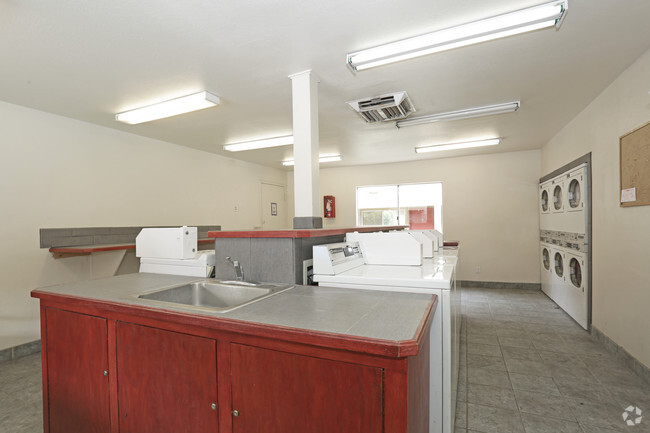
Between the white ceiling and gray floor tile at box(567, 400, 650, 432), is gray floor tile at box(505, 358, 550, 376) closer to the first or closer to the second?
gray floor tile at box(567, 400, 650, 432)

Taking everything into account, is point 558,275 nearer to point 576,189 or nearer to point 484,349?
point 576,189

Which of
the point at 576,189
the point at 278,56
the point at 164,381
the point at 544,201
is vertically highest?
the point at 278,56

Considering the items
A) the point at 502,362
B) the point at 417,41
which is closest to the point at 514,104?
the point at 417,41

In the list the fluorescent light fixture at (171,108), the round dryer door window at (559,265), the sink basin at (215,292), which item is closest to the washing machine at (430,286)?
the sink basin at (215,292)

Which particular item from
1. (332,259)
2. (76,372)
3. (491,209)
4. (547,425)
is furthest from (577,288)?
(76,372)

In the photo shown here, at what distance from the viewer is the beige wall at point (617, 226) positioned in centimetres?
255

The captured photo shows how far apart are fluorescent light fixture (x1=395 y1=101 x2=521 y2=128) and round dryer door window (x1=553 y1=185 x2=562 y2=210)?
6.74 feet

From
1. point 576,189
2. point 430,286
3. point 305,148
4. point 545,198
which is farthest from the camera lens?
point 545,198

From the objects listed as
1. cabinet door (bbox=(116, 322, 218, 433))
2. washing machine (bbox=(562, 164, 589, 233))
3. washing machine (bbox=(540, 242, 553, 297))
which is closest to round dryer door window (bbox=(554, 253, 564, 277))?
washing machine (bbox=(540, 242, 553, 297))

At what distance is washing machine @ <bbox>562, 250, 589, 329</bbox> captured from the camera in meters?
3.70

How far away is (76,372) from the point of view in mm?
1732

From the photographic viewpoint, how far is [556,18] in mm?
1876

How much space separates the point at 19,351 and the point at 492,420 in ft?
14.8

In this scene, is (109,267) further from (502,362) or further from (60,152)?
(502,362)
